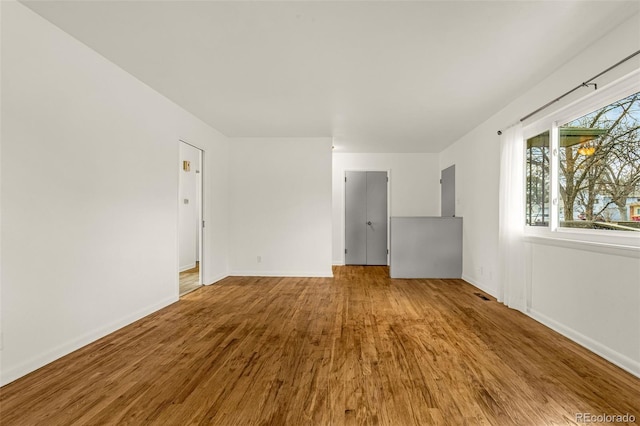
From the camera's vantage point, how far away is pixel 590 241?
109 inches

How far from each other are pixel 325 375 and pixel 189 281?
3860 mm

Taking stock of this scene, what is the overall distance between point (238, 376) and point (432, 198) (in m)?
6.14

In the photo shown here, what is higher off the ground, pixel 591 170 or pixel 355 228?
pixel 591 170

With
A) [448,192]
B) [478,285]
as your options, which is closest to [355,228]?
[448,192]

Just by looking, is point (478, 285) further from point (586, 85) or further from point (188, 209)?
point (188, 209)

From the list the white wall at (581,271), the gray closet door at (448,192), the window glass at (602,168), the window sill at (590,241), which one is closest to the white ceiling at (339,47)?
the white wall at (581,271)

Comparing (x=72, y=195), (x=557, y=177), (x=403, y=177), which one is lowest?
(x=72, y=195)

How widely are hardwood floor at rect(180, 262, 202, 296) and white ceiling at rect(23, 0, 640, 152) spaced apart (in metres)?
2.61

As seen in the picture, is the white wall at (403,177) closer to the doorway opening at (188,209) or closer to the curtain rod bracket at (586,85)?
the doorway opening at (188,209)

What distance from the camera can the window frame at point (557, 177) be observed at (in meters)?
2.37

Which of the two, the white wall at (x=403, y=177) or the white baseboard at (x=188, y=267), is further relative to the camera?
the white wall at (x=403, y=177)

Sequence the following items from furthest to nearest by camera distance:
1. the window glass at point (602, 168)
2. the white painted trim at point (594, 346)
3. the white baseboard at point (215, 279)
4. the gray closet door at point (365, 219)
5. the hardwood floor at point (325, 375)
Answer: the gray closet door at point (365, 219) → the white baseboard at point (215, 279) → the window glass at point (602, 168) → the white painted trim at point (594, 346) → the hardwood floor at point (325, 375)

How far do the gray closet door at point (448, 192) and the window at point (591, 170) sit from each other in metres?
2.51

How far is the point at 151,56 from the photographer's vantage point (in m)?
2.84
